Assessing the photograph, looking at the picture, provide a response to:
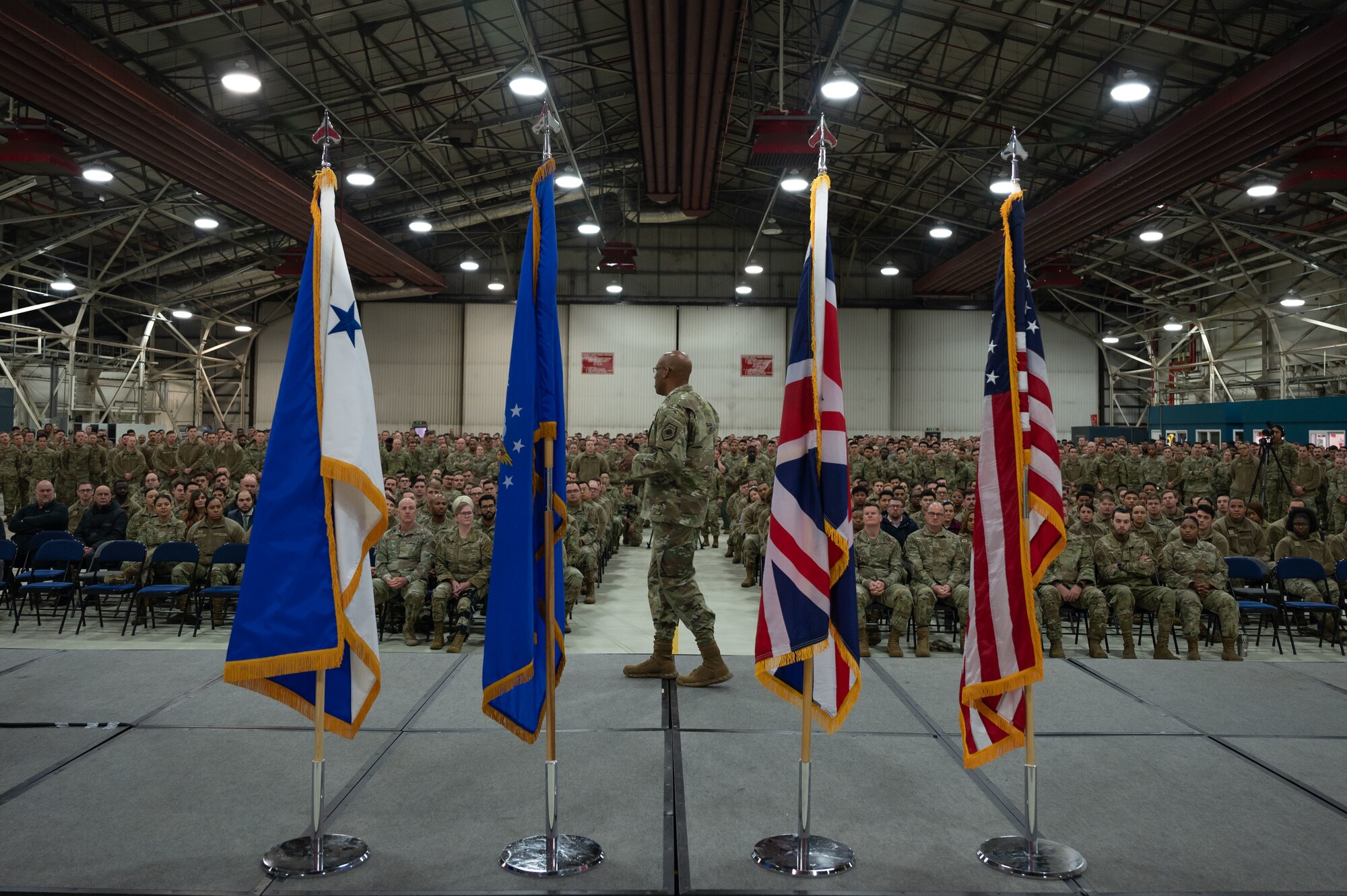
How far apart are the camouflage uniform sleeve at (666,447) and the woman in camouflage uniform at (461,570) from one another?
247 centimetres

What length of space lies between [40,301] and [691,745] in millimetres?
26259

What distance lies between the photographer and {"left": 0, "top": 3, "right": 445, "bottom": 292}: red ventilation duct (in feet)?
29.0

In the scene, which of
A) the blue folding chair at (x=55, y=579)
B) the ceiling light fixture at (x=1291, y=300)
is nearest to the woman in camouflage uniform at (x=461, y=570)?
the blue folding chair at (x=55, y=579)

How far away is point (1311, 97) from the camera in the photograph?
32.5 feet

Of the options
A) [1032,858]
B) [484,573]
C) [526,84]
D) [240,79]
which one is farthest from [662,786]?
[240,79]

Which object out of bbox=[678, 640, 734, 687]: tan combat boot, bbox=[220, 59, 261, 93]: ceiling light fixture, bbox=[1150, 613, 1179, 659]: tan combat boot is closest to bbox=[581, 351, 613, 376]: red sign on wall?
bbox=[220, 59, 261, 93]: ceiling light fixture

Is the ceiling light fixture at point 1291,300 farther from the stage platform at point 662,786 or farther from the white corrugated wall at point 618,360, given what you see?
the stage platform at point 662,786

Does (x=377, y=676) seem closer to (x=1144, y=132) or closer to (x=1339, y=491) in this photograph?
(x=1339, y=491)

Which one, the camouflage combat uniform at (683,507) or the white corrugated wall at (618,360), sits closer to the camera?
the camouflage combat uniform at (683,507)

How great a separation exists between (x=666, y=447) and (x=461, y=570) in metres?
3.10

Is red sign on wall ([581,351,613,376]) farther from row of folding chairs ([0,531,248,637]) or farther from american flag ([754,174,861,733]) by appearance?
american flag ([754,174,861,733])

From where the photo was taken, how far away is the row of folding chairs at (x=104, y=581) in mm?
7027

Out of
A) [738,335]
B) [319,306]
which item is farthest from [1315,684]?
[738,335]

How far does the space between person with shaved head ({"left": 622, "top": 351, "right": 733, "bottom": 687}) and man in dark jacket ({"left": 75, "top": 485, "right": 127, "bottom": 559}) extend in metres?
6.61
